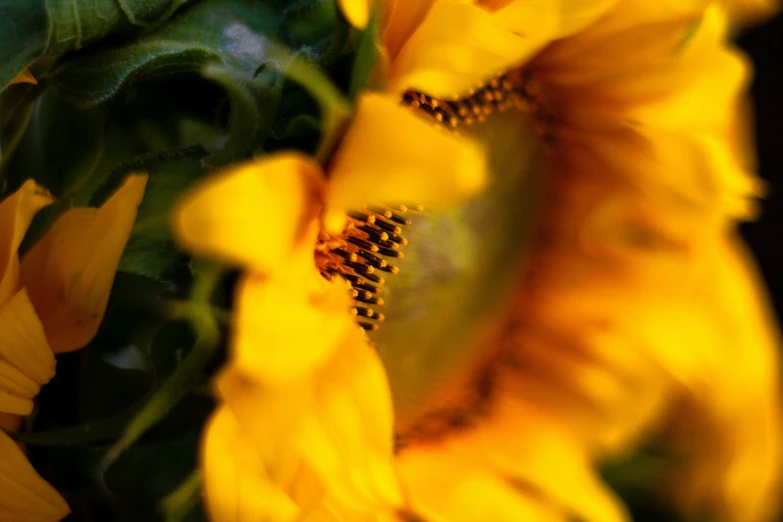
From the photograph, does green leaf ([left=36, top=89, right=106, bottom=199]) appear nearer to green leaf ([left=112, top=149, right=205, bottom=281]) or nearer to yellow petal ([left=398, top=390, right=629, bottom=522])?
green leaf ([left=112, top=149, right=205, bottom=281])

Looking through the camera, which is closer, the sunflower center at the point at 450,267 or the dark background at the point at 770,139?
the sunflower center at the point at 450,267

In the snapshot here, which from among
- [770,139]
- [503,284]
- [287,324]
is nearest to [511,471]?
[503,284]

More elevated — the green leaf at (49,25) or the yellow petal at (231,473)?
the green leaf at (49,25)

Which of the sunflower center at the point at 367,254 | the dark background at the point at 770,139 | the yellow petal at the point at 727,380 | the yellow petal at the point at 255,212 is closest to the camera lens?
the yellow petal at the point at 255,212

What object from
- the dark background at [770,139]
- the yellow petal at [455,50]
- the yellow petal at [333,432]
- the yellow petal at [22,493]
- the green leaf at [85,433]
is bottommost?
the dark background at [770,139]

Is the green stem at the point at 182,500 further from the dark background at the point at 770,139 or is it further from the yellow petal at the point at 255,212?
the dark background at the point at 770,139

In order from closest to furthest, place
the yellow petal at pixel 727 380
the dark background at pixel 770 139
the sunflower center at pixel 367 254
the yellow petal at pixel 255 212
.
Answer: the yellow petal at pixel 255 212 < the sunflower center at pixel 367 254 < the yellow petal at pixel 727 380 < the dark background at pixel 770 139

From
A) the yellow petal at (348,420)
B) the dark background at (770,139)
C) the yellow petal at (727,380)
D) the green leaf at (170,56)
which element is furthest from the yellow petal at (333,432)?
the dark background at (770,139)
